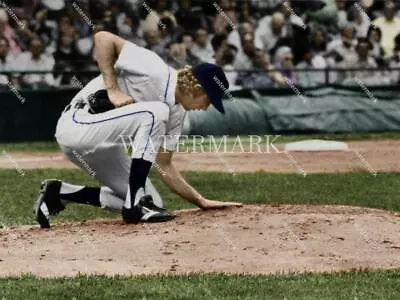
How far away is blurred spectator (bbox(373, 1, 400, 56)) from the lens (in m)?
19.5

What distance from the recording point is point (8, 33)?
1648cm

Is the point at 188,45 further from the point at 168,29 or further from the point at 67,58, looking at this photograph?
the point at 67,58

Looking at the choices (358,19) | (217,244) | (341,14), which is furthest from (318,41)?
(217,244)

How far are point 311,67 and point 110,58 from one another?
12.1 m

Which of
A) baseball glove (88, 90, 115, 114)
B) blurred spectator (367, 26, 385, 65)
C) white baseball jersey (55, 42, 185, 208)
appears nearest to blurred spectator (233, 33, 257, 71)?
blurred spectator (367, 26, 385, 65)

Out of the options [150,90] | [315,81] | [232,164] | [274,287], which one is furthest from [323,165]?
[274,287]

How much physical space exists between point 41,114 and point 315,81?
479 cm

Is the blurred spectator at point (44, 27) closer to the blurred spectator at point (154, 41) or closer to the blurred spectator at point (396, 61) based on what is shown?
the blurred spectator at point (154, 41)

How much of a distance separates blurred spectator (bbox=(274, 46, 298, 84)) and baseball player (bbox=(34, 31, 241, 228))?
10.8 meters

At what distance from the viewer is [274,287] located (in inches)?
224

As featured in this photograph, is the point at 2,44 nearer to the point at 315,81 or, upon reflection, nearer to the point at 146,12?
the point at 146,12

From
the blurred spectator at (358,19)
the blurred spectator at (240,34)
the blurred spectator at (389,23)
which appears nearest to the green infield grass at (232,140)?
the blurred spectator at (240,34)

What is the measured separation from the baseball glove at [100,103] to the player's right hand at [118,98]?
0.11m

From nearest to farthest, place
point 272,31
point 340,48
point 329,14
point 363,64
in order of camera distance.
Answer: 1. point 272,31
2. point 363,64
3. point 340,48
4. point 329,14
